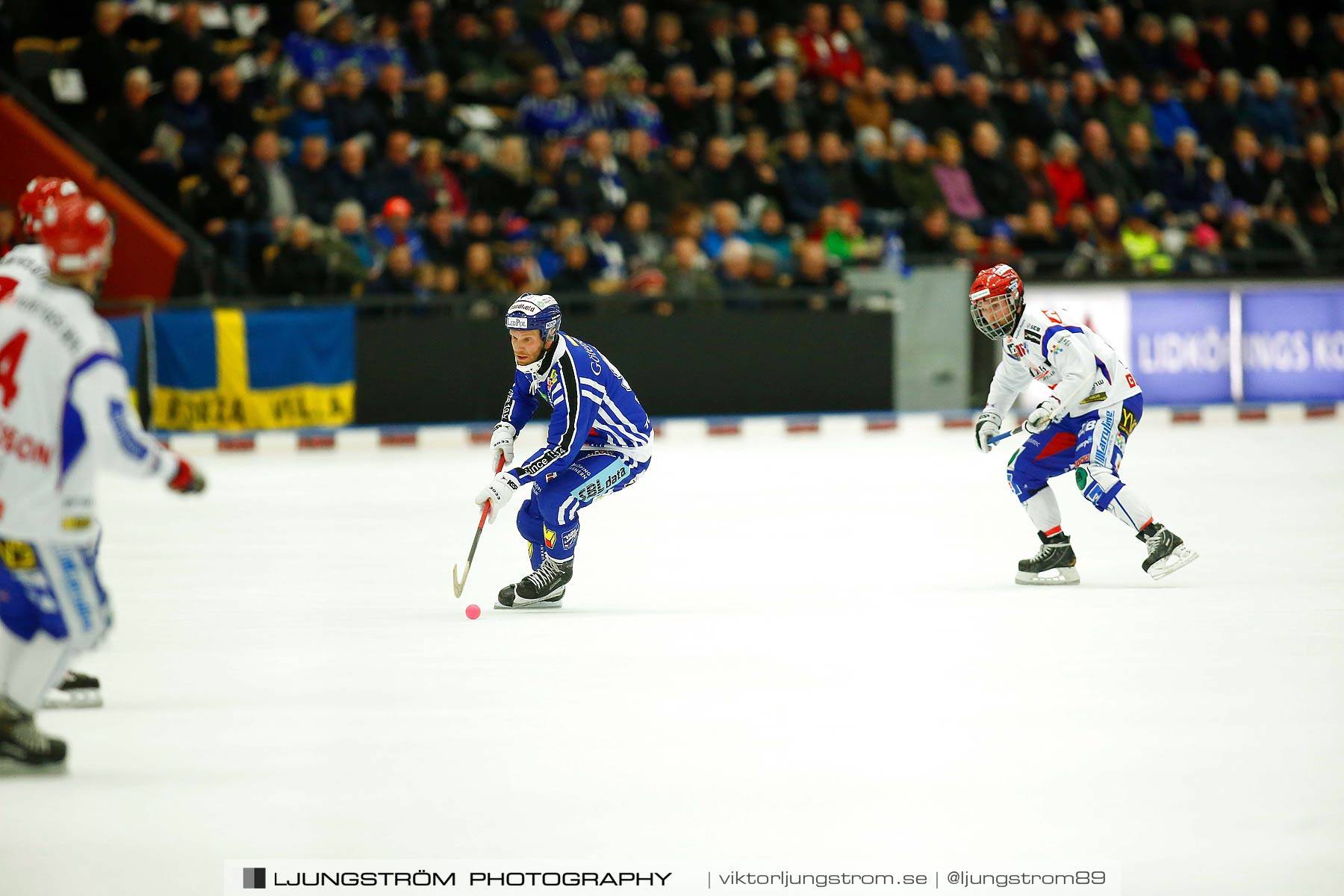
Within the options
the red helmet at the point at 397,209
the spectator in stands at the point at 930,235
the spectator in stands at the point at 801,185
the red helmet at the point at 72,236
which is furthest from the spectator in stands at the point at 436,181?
the red helmet at the point at 72,236

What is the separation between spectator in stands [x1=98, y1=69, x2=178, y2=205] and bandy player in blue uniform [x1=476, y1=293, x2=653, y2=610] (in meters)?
10.2

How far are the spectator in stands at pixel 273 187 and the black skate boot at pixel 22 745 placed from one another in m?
12.5

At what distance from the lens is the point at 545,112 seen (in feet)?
63.0

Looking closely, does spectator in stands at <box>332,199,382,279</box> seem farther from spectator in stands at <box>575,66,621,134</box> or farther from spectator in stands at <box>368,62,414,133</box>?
spectator in stands at <box>575,66,621,134</box>

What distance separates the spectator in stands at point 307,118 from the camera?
18125mm

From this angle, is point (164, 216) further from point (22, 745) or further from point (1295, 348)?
point (22, 745)

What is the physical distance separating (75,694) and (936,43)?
18302 millimetres

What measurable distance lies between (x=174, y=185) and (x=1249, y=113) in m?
14.3

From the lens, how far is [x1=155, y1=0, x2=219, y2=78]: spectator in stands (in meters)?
17.8

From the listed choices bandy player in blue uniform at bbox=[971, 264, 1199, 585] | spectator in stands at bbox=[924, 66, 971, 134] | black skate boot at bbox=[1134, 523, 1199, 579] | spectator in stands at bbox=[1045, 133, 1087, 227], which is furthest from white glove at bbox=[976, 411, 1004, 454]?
spectator in stands at bbox=[924, 66, 971, 134]

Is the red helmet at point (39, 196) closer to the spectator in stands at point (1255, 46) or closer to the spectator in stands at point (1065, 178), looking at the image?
the spectator in stands at point (1065, 178)

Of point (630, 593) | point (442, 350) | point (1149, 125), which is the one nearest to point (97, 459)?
point (630, 593)

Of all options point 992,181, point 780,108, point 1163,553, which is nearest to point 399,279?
point 780,108

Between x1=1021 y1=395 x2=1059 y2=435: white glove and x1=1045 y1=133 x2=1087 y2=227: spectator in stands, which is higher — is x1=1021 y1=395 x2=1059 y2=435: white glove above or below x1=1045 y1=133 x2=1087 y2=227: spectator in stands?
below
